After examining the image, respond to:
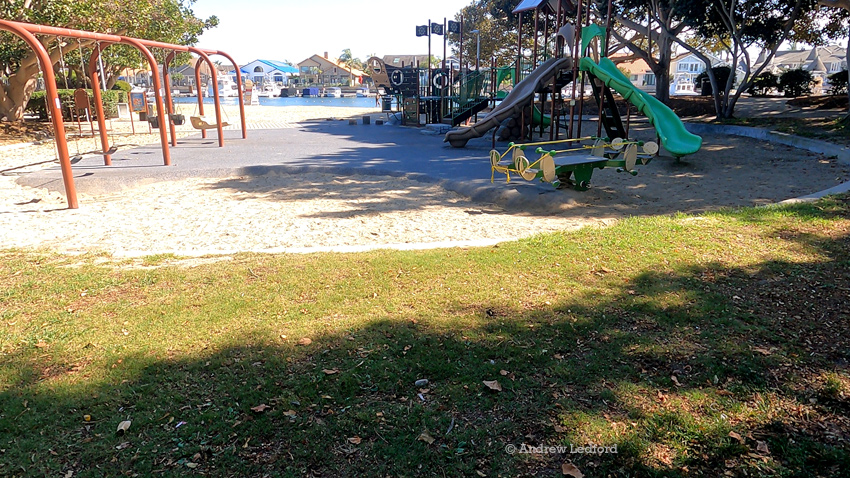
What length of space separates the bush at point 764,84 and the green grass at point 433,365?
29091 mm

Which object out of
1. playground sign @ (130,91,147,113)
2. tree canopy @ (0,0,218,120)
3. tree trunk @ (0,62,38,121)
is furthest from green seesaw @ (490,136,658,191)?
tree trunk @ (0,62,38,121)

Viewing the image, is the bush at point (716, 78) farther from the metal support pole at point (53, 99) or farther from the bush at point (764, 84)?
the metal support pole at point (53, 99)

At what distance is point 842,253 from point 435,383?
4507 mm

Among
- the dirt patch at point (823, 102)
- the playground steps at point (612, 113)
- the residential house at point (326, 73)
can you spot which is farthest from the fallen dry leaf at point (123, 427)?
the residential house at point (326, 73)

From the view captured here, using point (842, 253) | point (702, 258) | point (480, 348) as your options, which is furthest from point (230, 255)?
point (842, 253)

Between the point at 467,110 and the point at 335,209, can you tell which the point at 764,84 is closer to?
the point at 467,110

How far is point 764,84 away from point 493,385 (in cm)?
3285

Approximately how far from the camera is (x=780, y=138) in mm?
15250

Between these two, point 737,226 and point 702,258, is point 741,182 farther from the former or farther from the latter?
point 702,258

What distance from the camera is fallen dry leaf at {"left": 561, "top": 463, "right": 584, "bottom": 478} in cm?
245

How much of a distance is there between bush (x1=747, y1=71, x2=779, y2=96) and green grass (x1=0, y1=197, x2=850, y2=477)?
95.4ft

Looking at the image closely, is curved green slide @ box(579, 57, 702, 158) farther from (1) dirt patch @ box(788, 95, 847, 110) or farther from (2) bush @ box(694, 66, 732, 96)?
(2) bush @ box(694, 66, 732, 96)

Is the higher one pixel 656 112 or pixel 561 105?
pixel 561 105

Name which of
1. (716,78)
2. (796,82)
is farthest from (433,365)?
(796,82)
